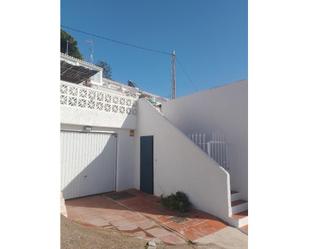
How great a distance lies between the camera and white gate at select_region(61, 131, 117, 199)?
24.9ft

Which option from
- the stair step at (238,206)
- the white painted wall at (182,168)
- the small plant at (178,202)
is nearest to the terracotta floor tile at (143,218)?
the small plant at (178,202)

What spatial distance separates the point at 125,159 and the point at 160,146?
1.94 m

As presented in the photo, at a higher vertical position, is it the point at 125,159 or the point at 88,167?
the point at 125,159

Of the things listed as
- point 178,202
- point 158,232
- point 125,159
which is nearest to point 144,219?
point 158,232

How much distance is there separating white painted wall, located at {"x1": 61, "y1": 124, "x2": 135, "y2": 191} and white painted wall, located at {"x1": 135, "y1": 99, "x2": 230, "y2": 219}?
265 mm

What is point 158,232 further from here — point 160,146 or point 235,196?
point 160,146

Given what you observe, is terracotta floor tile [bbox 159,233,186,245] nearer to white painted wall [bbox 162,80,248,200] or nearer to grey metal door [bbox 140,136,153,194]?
white painted wall [bbox 162,80,248,200]

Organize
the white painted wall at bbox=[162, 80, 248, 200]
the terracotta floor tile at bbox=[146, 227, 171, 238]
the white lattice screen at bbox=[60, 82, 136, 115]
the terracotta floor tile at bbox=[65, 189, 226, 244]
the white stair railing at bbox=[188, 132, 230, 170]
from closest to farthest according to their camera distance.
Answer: the terracotta floor tile at bbox=[146, 227, 171, 238] < the terracotta floor tile at bbox=[65, 189, 226, 244] < the white painted wall at bbox=[162, 80, 248, 200] < the white stair railing at bbox=[188, 132, 230, 170] < the white lattice screen at bbox=[60, 82, 136, 115]

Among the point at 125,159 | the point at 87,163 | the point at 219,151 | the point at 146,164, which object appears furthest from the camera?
the point at 125,159

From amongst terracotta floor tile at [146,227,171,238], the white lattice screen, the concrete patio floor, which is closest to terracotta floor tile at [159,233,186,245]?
the concrete patio floor

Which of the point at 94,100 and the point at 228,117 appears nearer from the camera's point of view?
the point at 228,117

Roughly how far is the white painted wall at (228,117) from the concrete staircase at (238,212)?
257mm

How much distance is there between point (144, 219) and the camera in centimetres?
581
